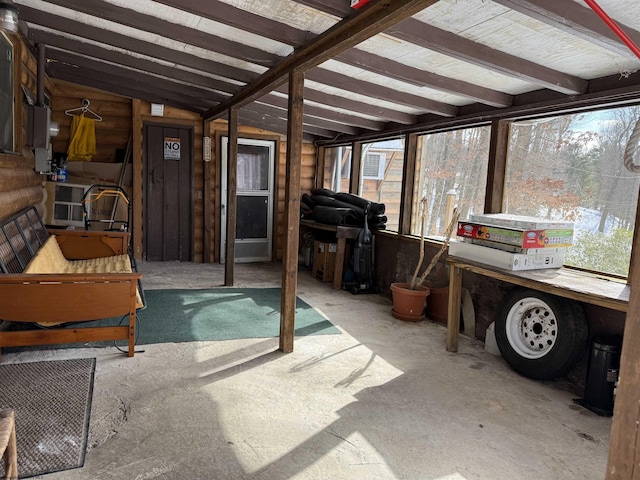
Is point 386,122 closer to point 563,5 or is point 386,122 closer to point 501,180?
point 501,180

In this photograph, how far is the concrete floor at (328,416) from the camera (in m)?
2.14

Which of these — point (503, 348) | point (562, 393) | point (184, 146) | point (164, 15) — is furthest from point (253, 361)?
point (184, 146)

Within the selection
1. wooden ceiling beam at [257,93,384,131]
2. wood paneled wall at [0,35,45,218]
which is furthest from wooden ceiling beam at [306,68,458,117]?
wood paneled wall at [0,35,45,218]

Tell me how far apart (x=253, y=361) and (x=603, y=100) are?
318 centimetres

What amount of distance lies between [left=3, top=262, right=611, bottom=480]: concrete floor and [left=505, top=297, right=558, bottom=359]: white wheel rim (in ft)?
0.74

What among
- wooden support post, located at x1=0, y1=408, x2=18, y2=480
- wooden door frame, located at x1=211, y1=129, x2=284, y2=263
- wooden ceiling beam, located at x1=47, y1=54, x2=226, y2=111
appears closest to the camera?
wooden support post, located at x1=0, y1=408, x2=18, y2=480

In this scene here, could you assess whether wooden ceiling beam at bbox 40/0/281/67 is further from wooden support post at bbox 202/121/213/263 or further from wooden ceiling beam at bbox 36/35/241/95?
wooden support post at bbox 202/121/213/263

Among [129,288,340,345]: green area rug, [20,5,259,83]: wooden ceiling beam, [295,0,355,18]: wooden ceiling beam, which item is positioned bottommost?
[129,288,340,345]: green area rug

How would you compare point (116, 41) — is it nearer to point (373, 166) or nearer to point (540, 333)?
point (373, 166)

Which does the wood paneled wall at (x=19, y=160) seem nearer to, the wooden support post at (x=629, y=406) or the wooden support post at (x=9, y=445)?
the wooden support post at (x=9, y=445)

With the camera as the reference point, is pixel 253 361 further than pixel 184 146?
No

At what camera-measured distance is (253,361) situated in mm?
3357

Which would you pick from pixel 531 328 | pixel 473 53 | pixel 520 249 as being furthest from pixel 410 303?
pixel 473 53

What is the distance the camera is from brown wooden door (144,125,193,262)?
671cm
